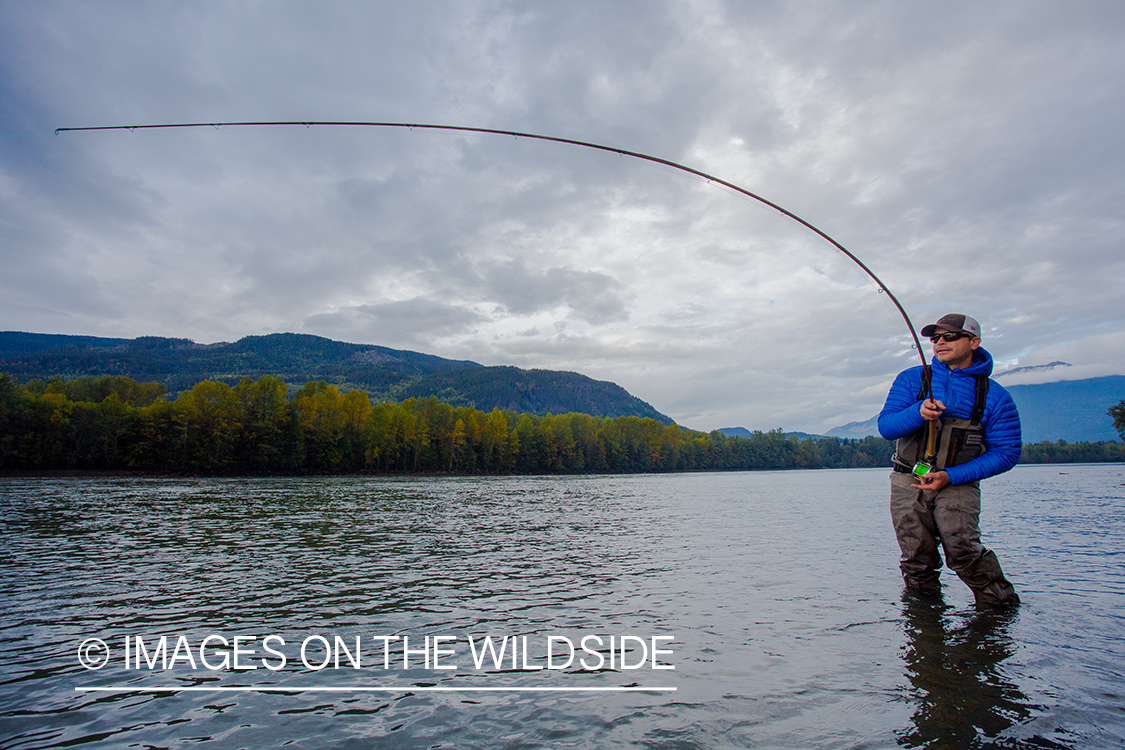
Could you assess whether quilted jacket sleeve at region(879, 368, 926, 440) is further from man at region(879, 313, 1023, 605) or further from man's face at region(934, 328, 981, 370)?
man's face at region(934, 328, 981, 370)

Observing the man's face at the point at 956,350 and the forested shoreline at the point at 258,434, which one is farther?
the forested shoreline at the point at 258,434

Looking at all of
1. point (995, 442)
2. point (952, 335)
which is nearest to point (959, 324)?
point (952, 335)

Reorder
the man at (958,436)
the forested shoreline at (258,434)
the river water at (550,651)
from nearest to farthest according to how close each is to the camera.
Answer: the river water at (550,651), the man at (958,436), the forested shoreline at (258,434)

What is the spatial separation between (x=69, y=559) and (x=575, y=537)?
45.3 ft

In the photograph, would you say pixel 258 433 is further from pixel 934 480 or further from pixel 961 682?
pixel 961 682

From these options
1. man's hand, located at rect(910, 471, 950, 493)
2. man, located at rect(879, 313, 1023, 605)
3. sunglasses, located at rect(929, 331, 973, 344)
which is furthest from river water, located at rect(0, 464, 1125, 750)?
sunglasses, located at rect(929, 331, 973, 344)

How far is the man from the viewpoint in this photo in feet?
24.8

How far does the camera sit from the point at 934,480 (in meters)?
7.59

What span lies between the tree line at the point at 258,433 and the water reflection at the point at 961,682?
315 feet

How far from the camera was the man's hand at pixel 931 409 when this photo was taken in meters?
7.23

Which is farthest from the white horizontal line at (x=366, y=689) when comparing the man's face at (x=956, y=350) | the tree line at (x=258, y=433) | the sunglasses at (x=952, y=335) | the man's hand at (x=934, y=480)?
the tree line at (x=258, y=433)

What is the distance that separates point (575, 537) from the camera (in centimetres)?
1923

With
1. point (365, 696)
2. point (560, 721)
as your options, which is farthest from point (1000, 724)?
point (365, 696)

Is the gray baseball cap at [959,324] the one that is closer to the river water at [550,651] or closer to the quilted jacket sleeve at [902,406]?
the quilted jacket sleeve at [902,406]
